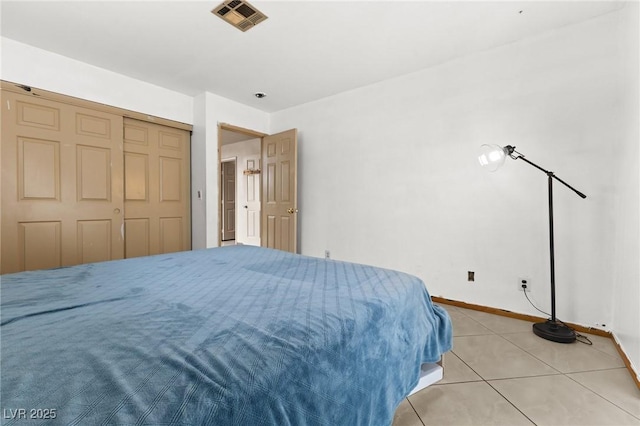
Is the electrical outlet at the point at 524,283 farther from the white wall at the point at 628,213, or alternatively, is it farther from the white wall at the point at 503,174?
the white wall at the point at 628,213

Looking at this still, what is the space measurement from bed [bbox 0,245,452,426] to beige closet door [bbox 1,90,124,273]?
1.95 m

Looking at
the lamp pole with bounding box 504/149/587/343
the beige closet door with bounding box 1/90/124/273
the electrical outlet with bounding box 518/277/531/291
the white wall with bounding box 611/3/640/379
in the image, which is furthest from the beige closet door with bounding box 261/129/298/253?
the white wall with bounding box 611/3/640/379

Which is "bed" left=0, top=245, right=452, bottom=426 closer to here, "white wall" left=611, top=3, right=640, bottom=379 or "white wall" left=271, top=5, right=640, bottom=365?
"white wall" left=611, top=3, right=640, bottom=379

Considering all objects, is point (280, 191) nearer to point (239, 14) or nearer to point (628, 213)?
point (239, 14)

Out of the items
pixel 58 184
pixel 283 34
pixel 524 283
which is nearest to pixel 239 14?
pixel 283 34

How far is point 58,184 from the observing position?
118 inches

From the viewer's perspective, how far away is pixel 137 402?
0.56 m

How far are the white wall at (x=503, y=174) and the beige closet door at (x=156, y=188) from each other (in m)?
2.17

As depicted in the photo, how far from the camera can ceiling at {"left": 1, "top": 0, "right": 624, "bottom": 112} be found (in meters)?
2.28

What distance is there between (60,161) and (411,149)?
3802mm

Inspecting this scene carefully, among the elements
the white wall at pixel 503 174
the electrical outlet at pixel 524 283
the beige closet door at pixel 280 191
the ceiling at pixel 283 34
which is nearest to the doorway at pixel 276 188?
the beige closet door at pixel 280 191

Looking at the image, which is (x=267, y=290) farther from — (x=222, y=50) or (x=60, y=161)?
(x=60, y=161)

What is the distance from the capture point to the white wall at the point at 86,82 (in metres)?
2.76

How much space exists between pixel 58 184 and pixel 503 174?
4500mm
